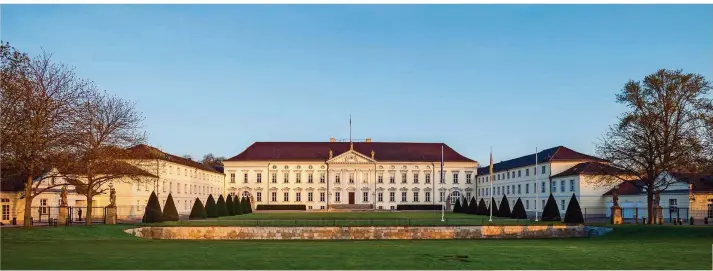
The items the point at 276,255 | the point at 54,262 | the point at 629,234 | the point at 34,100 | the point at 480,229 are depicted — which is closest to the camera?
the point at 54,262

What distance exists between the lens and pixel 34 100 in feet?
89.6

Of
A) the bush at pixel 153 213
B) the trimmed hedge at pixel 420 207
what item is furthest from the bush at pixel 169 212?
the trimmed hedge at pixel 420 207

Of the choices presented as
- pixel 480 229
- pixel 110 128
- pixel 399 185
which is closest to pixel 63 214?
pixel 110 128

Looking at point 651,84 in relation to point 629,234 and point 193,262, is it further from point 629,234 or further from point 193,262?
point 193,262

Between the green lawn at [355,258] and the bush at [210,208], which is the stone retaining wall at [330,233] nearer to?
the green lawn at [355,258]

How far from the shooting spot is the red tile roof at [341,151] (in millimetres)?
85062

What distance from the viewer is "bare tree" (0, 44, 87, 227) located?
2573 centimetres

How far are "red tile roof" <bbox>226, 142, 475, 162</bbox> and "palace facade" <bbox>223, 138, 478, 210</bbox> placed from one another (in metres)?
0.37

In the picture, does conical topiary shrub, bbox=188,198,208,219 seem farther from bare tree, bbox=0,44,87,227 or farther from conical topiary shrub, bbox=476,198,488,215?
conical topiary shrub, bbox=476,198,488,215

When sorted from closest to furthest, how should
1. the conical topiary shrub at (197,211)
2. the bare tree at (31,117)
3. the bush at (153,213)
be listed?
the bare tree at (31,117), the bush at (153,213), the conical topiary shrub at (197,211)

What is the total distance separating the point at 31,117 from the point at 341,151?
61391 mm

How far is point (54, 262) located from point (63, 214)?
19.9 m

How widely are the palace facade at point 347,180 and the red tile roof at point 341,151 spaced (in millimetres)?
374

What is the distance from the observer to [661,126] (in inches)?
1406
